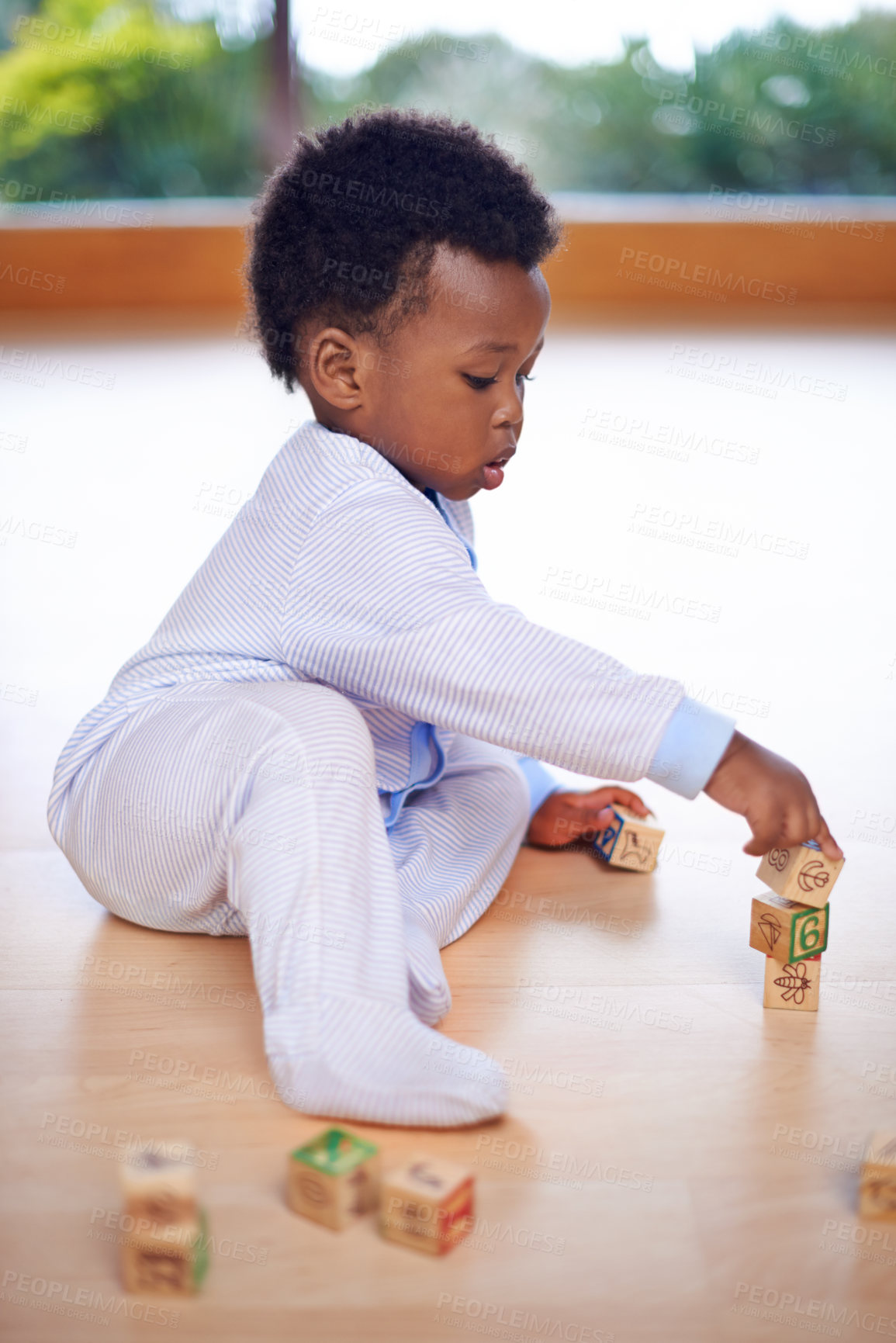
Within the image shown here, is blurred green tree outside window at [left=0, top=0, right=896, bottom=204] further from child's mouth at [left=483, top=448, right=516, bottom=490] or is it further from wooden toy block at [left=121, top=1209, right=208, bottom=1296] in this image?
wooden toy block at [left=121, top=1209, right=208, bottom=1296]

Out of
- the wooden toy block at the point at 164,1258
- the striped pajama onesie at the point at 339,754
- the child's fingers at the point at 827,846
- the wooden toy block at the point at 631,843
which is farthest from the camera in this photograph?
the wooden toy block at the point at 631,843

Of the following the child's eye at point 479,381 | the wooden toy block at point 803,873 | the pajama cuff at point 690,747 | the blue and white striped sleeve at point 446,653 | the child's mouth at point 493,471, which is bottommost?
the wooden toy block at point 803,873

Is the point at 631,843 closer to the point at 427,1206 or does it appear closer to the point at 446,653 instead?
the point at 446,653

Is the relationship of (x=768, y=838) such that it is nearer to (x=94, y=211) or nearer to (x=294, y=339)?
(x=294, y=339)

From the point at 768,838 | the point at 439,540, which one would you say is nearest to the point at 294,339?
the point at 439,540

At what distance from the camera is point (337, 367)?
113 cm

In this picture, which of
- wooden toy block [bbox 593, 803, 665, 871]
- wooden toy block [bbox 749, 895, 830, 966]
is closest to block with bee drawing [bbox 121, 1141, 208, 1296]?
wooden toy block [bbox 749, 895, 830, 966]

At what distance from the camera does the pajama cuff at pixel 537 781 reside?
1.29m

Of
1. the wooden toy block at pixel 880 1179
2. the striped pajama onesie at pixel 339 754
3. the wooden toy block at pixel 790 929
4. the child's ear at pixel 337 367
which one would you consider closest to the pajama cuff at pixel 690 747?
the striped pajama onesie at pixel 339 754

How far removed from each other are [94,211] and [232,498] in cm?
248

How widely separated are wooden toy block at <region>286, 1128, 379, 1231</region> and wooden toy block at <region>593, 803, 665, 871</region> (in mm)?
492

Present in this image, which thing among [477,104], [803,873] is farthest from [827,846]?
[477,104]

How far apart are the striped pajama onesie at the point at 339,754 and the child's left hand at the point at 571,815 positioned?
0.10 metres

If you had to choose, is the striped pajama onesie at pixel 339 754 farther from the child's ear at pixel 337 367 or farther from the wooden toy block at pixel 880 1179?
the wooden toy block at pixel 880 1179
